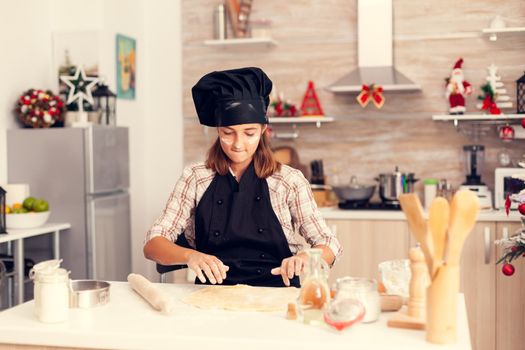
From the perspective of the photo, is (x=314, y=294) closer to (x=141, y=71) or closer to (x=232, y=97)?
(x=232, y=97)

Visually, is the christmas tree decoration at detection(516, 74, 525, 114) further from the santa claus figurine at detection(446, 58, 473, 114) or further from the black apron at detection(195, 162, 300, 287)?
the black apron at detection(195, 162, 300, 287)

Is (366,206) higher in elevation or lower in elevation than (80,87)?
lower

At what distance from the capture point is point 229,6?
16.6 feet

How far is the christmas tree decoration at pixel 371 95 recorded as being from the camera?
476cm

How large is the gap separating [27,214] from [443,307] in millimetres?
3081

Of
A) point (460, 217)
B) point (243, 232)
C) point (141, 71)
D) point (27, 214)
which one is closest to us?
point (460, 217)

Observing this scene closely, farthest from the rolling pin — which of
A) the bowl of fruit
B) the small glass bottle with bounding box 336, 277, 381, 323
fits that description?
the bowl of fruit

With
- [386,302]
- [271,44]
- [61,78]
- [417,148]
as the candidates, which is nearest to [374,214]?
[417,148]

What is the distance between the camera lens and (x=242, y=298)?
7.10ft

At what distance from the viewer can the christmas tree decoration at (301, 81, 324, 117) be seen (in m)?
5.01

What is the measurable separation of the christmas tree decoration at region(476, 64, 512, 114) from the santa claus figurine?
11cm

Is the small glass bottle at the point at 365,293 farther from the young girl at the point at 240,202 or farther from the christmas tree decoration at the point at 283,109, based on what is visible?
the christmas tree decoration at the point at 283,109

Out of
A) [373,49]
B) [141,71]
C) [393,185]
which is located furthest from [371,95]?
[141,71]

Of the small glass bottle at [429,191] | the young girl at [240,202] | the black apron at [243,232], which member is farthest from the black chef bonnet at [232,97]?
the small glass bottle at [429,191]
